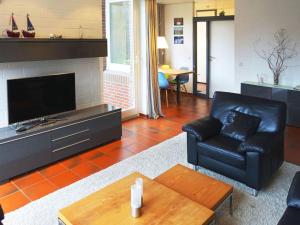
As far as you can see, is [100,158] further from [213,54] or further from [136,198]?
[213,54]

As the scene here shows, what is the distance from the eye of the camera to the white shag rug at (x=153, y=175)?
8.82 ft

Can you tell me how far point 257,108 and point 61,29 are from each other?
2.95 metres

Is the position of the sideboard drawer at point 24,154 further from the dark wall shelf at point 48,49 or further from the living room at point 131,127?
the dark wall shelf at point 48,49

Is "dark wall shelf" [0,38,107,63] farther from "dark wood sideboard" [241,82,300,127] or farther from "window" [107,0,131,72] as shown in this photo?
"dark wood sideboard" [241,82,300,127]

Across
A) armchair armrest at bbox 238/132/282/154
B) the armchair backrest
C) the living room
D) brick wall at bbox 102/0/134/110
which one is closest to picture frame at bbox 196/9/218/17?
the living room

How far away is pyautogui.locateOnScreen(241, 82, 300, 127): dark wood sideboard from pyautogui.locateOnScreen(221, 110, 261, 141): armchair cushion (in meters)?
2.24

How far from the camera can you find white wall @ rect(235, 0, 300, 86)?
5.41m

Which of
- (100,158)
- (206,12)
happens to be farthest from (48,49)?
(206,12)

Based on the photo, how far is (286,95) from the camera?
17.5 ft

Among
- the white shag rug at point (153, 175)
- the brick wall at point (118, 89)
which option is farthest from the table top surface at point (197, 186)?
the brick wall at point (118, 89)

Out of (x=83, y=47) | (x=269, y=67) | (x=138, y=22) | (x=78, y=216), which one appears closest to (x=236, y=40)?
(x=269, y=67)

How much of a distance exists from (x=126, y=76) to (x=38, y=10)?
2286 millimetres

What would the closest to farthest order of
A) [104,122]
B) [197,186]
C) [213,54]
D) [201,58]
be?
[197,186] < [104,122] < [213,54] < [201,58]

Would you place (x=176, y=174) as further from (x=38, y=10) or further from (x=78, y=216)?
(x=38, y=10)
